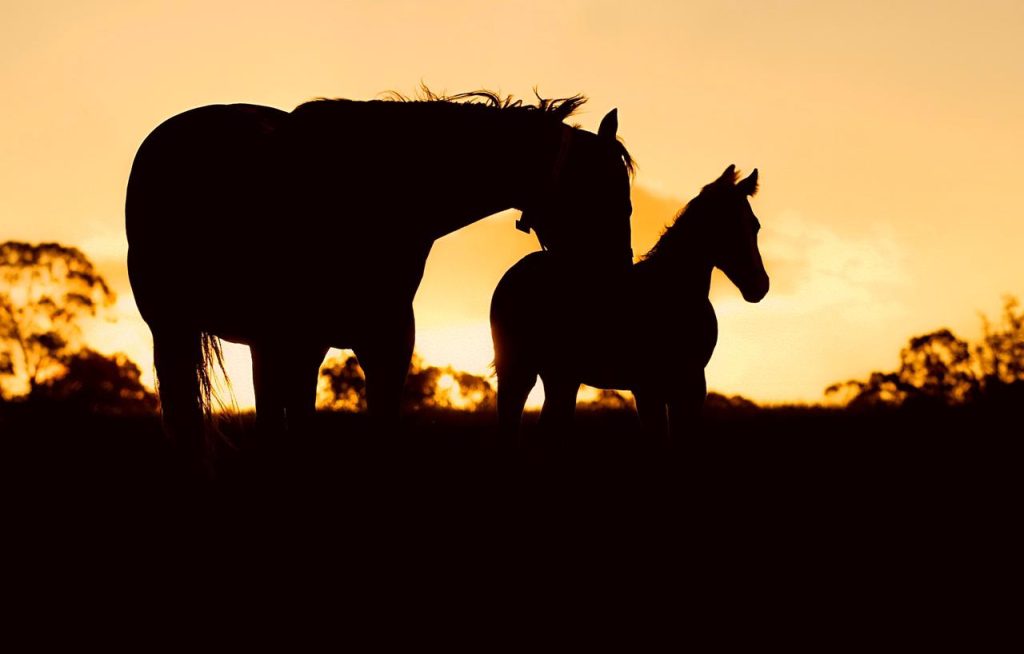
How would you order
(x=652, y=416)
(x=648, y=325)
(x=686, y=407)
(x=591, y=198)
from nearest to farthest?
Answer: (x=591, y=198), (x=686, y=407), (x=652, y=416), (x=648, y=325)

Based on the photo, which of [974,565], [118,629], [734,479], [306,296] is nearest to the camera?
[118,629]

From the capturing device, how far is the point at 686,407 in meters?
7.80

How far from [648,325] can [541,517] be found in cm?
246

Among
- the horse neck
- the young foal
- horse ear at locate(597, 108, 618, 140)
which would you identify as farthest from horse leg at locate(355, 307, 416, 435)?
the young foal

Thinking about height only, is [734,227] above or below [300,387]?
above

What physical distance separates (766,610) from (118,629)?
8.90ft

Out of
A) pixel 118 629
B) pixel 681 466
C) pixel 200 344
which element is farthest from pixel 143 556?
pixel 681 466

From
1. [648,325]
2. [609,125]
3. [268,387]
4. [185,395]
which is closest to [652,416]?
[648,325]

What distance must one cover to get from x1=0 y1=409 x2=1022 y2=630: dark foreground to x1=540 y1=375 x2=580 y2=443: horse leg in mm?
239

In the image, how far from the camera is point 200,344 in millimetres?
7305

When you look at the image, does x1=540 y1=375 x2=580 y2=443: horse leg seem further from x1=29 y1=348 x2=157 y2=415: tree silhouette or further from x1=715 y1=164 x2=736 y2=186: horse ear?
x1=29 y1=348 x2=157 y2=415: tree silhouette

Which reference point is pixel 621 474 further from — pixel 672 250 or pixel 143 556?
pixel 143 556

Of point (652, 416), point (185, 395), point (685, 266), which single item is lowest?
point (652, 416)

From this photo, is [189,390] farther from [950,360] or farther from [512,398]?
[950,360]
